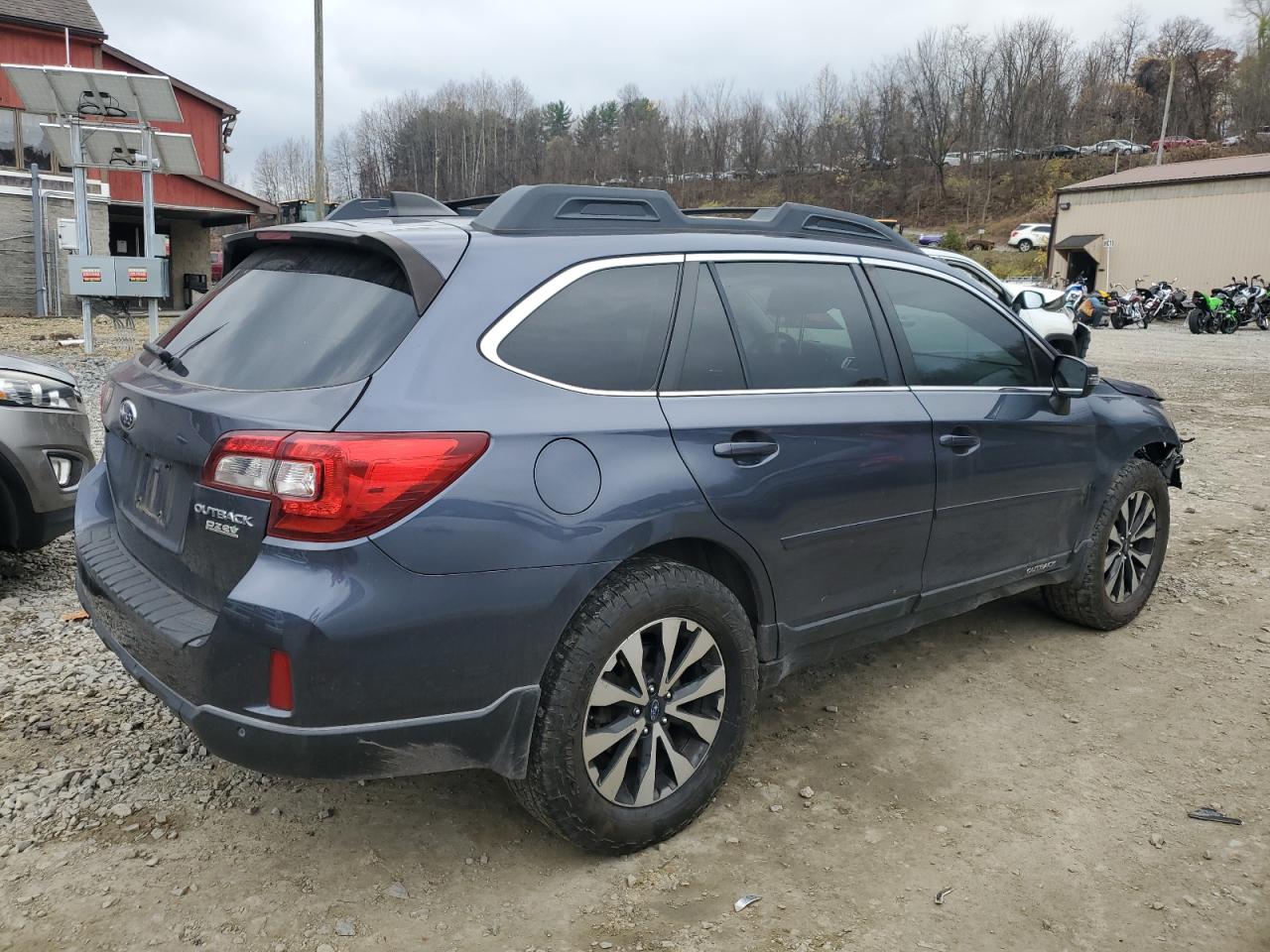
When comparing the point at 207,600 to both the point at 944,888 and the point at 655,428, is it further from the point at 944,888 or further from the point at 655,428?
the point at 944,888

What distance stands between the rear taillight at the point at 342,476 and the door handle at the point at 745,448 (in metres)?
0.79

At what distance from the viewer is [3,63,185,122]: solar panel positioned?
13.5 m

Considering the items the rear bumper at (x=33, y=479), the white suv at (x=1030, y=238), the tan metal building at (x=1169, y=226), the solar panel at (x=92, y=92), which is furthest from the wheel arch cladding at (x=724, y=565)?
the white suv at (x=1030, y=238)

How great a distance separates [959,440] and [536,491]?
1782mm

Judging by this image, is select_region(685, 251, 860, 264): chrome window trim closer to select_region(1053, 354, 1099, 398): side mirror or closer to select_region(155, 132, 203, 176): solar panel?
select_region(1053, 354, 1099, 398): side mirror

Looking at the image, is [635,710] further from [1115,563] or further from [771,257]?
[1115,563]

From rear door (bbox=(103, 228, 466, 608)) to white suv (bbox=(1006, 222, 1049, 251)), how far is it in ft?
165

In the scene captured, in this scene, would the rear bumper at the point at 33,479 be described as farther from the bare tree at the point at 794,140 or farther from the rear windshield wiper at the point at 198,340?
the bare tree at the point at 794,140

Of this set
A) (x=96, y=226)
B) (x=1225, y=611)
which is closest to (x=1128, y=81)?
(x=96, y=226)

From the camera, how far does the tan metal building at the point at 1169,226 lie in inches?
1351

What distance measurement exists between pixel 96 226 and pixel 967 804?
25175 mm

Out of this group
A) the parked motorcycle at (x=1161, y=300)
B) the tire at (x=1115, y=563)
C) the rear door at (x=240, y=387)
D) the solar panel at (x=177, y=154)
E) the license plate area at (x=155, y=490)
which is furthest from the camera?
the parked motorcycle at (x=1161, y=300)

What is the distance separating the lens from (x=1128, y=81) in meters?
73.2

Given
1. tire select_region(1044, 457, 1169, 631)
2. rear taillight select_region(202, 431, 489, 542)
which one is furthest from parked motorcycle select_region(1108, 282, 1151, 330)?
rear taillight select_region(202, 431, 489, 542)
